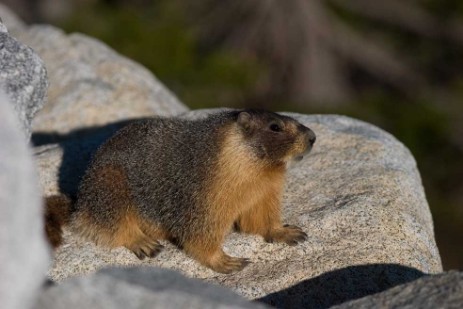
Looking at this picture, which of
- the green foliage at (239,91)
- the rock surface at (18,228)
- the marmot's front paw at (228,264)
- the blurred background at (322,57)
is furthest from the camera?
the blurred background at (322,57)

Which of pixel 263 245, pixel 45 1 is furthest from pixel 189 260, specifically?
pixel 45 1

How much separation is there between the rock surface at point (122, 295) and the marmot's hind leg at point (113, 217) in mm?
3342

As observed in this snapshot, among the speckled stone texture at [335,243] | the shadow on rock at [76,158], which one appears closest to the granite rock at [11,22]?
the shadow on rock at [76,158]

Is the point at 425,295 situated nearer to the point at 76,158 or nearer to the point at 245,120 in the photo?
the point at 245,120

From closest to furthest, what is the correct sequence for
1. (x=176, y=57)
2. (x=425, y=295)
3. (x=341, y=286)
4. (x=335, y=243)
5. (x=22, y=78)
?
(x=425, y=295) → (x=22, y=78) → (x=341, y=286) → (x=335, y=243) → (x=176, y=57)

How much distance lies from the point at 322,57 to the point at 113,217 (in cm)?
1519

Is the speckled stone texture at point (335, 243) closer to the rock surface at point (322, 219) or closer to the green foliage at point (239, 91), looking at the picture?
the rock surface at point (322, 219)

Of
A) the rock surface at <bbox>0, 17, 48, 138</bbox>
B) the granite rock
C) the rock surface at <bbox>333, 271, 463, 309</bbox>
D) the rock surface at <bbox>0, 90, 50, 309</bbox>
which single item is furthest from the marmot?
the granite rock

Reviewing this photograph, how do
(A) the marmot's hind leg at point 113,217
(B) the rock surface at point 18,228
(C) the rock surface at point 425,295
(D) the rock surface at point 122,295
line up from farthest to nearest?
(A) the marmot's hind leg at point 113,217, (C) the rock surface at point 425,295, (D) the rock surface at point 122,295, (B) the rock surface at point 18,228

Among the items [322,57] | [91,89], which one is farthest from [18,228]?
[322,57]

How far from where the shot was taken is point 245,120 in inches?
324

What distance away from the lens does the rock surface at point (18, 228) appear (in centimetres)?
470

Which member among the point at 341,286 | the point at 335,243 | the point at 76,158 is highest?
the point at 335,243

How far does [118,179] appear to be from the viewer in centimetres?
855
